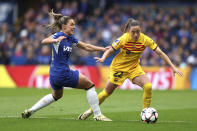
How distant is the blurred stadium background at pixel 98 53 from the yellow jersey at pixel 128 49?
2.27m

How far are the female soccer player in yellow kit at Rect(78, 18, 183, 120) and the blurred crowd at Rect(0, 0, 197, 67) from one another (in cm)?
1214

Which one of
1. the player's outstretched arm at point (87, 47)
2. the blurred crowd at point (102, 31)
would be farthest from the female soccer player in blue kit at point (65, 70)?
the blurred crowd at point (102, 31)

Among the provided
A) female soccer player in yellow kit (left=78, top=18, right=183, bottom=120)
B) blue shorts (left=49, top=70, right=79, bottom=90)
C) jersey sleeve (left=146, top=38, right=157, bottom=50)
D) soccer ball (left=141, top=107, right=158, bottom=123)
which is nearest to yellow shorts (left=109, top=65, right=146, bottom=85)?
female soccer player in yellow kit (left=78, top=18, right=183, bottom=120)

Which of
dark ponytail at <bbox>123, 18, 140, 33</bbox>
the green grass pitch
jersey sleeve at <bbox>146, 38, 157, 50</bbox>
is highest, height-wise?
dark ponytail at <bbox>123, 18, 140, 33</bbox>

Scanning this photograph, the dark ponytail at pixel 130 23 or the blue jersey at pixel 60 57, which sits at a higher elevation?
the dark ponytail at pixel 130 23

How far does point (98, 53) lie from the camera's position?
24.4m

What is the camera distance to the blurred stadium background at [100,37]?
22453 mm

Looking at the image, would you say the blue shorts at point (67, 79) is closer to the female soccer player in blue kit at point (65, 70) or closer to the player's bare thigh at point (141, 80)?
the female soccer player in blue kit at point (65, 70)

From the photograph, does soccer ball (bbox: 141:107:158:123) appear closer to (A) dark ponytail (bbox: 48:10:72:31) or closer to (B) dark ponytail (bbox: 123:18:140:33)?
(B) dark ponytail (bbox: 123:18:140:33)

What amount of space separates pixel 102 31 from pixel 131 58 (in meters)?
14.7

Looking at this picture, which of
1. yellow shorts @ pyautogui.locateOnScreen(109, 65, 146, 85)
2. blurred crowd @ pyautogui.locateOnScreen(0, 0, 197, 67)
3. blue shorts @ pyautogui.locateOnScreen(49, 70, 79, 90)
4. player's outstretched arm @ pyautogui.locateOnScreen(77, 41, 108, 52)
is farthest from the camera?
blurred crowd @ pyautogui.locateOnScreen(0, 0, 197, 67)

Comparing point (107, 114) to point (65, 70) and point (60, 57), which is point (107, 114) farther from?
point (60, 57)

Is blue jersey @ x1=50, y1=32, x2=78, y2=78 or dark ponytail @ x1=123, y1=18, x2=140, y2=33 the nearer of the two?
blue jersey @ x1=50, y1=32, x2=78, y2=78

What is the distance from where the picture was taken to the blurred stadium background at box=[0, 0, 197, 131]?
15961mm
